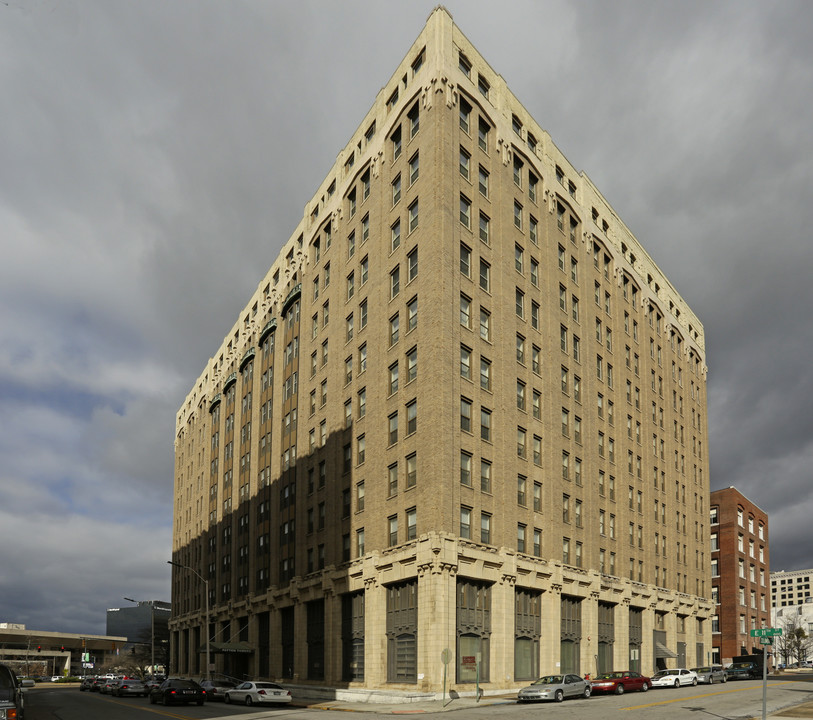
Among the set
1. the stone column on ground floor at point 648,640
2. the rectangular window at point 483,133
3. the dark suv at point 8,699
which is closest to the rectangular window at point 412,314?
the rectangular window at point 483,133

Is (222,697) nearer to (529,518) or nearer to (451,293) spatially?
(529,518)

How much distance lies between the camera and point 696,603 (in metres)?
78.5

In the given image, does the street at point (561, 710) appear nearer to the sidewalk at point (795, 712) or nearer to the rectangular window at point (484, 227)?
the sidewalk at point (795, 712)

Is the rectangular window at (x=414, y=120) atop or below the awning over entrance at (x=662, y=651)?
atop

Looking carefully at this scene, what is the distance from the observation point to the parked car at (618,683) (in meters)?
44.9

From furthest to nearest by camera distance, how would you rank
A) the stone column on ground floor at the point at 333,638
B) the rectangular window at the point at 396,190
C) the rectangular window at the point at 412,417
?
the rectangular window at the point at 396,190 → the stone column on ground floor at the point at 333,638 → the rectangular window at the point at 412,417

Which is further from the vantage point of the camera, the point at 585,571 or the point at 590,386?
the point at 590,386

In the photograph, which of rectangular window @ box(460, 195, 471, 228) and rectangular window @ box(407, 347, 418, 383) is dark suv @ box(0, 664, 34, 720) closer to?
rectangular window @ box(407, 347, 418, 383)

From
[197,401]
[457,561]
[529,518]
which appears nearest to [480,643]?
[457,561]

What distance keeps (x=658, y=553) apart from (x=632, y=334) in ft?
67.3

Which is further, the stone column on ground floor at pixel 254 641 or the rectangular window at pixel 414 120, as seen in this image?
the stone column on ground floor at pixel 254 641

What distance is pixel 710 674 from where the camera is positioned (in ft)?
184

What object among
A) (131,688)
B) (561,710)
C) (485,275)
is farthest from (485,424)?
(131,688)

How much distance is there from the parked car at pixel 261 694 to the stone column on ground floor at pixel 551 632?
1680 centimetres
